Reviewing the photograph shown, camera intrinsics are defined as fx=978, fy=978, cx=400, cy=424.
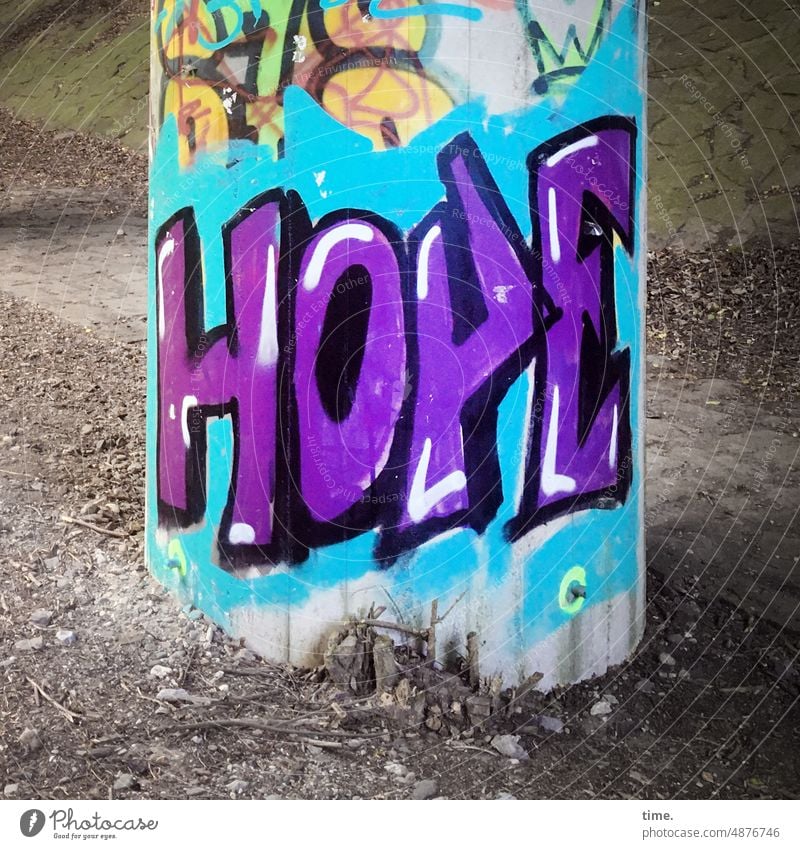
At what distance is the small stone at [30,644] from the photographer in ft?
17.4

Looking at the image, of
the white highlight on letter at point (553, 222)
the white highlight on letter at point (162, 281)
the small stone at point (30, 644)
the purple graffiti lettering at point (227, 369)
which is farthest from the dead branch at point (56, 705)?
the white highlight on letter at point (553, 222)

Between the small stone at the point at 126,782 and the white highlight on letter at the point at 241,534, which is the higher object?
the white highlight on letter at the point at 241,534

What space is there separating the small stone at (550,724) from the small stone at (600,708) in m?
0.25

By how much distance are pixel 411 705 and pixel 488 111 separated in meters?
2.94

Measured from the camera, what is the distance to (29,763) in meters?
4.46

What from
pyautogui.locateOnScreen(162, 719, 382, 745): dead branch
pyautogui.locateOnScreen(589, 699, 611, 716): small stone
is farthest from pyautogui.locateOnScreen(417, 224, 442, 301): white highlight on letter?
pyautogui.locateOnScreen(589, 699, 611, 716): small stone

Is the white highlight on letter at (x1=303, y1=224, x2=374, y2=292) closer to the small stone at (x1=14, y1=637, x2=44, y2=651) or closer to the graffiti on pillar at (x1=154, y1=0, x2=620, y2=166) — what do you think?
the graffiti on pillar at (x1=154, y1=0, x2=620, y2=166)

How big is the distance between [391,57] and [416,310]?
1.20m

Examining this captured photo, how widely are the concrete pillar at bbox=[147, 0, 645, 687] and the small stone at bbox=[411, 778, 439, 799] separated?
0.71 metres

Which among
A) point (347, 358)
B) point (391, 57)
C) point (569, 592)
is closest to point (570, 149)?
point (391, 57)

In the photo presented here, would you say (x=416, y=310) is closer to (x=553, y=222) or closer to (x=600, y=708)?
(x=553, y=222)

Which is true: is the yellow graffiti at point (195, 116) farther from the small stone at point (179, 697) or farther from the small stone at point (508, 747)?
the small stone at point (508, 747)

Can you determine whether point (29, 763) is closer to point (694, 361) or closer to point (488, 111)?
point (488, 111)

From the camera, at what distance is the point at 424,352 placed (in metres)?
4.79
